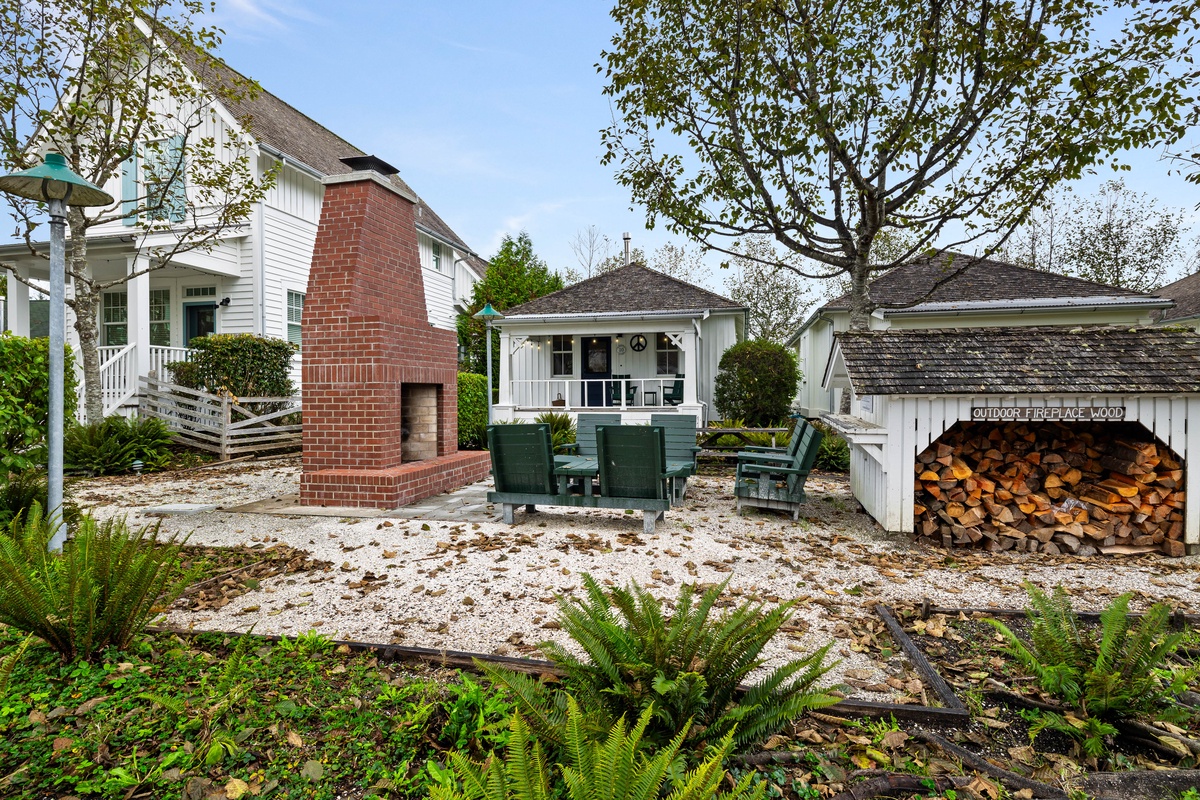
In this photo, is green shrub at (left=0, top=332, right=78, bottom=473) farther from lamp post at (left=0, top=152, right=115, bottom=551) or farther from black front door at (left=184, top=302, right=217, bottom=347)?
black front door at (left=184, top=302, right=217, bottom=347)

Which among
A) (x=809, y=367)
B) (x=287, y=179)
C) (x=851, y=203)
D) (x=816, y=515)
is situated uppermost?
(x=287, y=179)

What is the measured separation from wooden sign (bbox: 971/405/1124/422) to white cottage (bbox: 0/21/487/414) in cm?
1305

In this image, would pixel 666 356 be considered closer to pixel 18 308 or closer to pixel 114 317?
pixel 114 317

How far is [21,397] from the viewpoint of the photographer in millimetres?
5465

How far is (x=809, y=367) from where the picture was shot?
2114 cm

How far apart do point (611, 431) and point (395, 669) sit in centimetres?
340

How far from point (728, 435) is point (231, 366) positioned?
10.8 m

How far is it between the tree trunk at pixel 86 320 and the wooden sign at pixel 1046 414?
558 inches

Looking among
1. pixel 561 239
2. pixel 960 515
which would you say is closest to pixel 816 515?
pixel 960 515

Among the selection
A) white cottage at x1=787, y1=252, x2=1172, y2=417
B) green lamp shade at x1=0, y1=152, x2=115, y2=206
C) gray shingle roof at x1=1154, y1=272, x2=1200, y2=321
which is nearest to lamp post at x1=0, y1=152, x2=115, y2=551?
green lamp shade at x1=0, y1=152, x2=115, y2=206

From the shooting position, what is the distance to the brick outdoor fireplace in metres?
7.25

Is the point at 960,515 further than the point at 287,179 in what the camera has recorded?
No

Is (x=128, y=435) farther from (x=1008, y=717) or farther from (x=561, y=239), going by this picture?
(x=561, y=239)

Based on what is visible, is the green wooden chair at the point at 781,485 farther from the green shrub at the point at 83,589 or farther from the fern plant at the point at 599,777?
the green shrub at the point at 83,589
